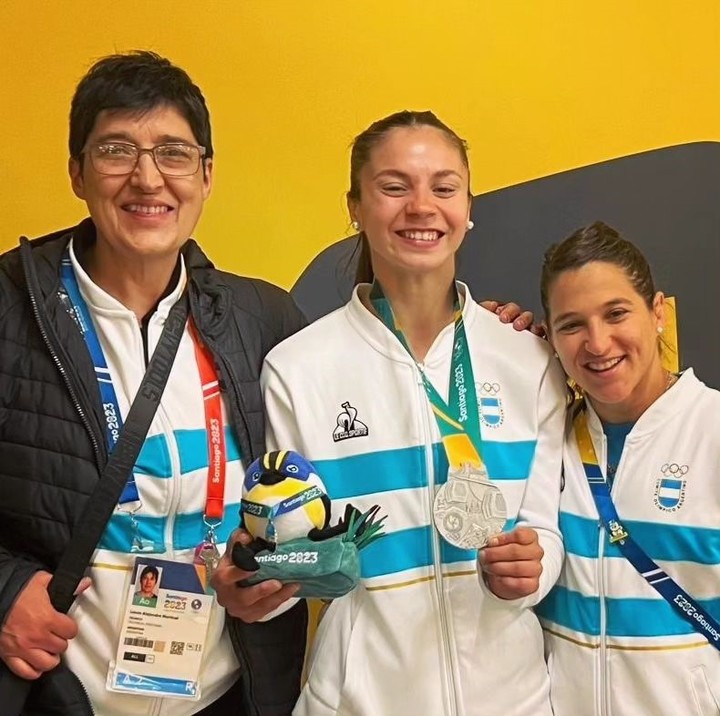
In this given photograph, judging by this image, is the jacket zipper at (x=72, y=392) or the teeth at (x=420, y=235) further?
the teeth at (x=420, y=235)

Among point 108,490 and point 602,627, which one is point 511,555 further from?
point 108,490

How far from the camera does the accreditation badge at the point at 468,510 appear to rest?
4.26ft

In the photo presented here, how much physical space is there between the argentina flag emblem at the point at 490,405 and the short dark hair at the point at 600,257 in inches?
7.9

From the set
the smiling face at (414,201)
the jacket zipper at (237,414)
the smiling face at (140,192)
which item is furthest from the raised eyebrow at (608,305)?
the smiling face at (140,192)

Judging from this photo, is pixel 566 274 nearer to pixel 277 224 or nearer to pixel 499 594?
pixel 499 594

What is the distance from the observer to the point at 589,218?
2.15 metres

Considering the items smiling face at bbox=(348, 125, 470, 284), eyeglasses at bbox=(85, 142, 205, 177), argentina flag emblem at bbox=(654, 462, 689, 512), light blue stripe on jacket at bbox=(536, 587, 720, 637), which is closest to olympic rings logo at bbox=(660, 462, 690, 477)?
argentina flag emblem at bbox=(654, 462, 689, 512)

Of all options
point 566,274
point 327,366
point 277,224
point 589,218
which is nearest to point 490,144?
point 589,218

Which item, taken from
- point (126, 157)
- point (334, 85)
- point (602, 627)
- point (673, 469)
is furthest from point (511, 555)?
point (334, 85)

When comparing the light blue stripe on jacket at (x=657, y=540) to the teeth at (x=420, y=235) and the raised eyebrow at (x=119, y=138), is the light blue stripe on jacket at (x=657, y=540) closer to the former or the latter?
the teeth at (x=420, y=235)

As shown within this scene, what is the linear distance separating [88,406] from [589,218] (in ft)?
4.66

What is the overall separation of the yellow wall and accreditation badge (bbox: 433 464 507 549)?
961 millimetres

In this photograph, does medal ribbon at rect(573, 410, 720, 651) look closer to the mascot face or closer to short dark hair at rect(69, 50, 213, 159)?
the mascot face

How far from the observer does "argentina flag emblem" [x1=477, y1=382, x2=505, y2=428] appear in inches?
57.4
